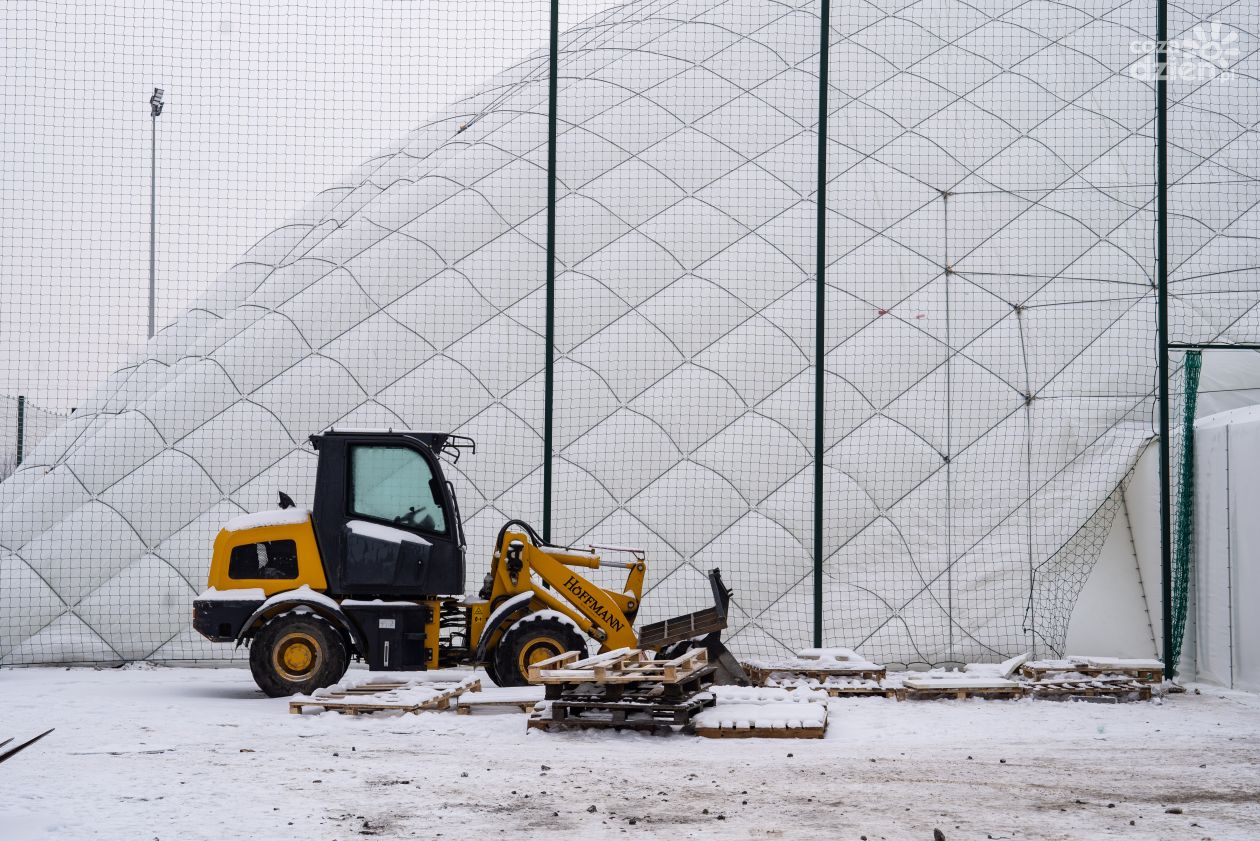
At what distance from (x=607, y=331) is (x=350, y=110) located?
311 centimetres

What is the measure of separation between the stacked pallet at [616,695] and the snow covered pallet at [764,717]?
0.48 ft

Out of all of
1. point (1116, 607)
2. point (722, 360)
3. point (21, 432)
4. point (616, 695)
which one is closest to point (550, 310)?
point (722, 360)

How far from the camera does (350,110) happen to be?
11508 mm

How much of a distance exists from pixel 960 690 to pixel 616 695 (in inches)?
111

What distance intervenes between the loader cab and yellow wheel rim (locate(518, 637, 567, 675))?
0.68m

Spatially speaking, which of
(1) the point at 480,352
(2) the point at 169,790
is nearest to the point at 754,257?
(1) the point at 480,352


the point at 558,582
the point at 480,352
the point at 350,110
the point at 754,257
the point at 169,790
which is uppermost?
the point at 350,110

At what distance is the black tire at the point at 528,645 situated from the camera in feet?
29.7

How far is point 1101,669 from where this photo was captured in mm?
9883

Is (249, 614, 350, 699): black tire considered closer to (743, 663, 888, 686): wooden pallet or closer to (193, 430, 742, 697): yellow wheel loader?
(193, 430, 742, 697): yellow wheel loader

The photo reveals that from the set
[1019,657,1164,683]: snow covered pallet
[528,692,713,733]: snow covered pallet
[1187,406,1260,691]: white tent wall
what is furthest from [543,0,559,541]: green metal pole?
[1187,406,1260,691]: white tent wall

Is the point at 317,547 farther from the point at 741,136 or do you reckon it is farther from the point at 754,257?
the point at 741,136

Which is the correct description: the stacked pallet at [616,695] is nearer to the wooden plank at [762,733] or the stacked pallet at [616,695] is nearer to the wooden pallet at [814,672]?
the wooden plank at [762,733]

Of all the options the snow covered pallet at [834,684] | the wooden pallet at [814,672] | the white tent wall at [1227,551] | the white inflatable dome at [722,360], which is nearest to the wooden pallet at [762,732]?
the snow covered pallet at [834,684]
